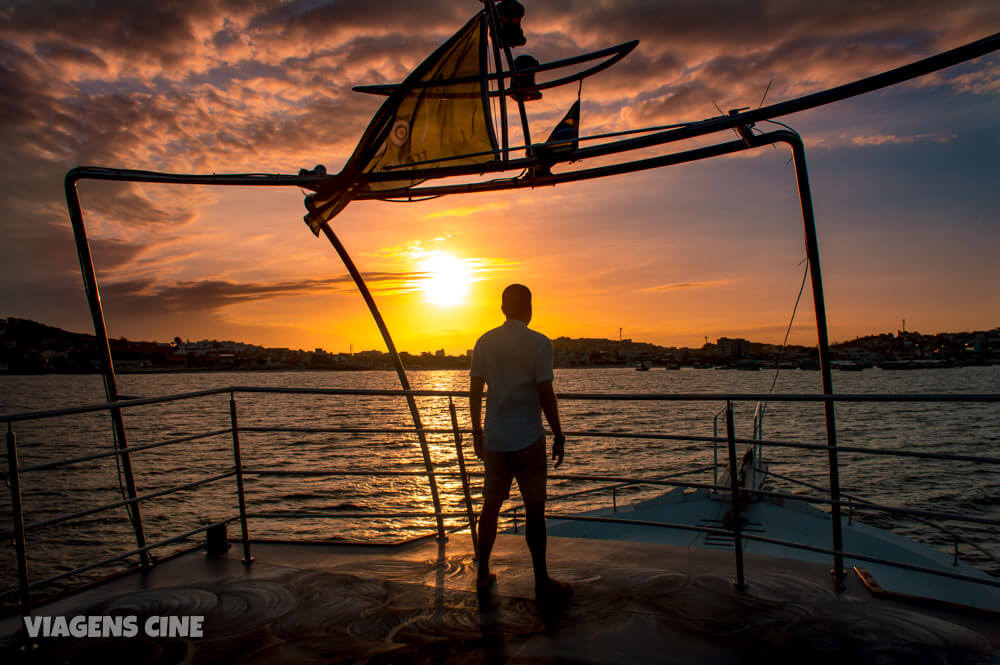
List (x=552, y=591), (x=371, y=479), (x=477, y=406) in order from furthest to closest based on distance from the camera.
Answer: (x=371, y=479), (x=477, y=406), (x=552, y=591)

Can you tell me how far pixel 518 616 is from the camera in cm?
310

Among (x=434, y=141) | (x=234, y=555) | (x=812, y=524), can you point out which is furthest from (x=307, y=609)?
(x=812, y=524)

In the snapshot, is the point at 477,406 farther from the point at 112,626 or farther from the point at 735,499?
the point at 112,626

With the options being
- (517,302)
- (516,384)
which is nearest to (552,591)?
(516,384)

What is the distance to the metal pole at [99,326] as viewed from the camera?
415 centimetres

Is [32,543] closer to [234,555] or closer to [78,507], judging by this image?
[78,507]

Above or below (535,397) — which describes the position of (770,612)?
below

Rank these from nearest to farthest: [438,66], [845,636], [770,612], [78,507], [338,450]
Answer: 1. [845,636]
2. [770,612]
3. [438,66]
4. [78,507]
5. [338,450]

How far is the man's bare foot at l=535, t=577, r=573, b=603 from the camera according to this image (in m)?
3.32

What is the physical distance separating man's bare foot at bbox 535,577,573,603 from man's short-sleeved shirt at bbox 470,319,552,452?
799 millimetres

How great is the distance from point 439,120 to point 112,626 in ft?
11.9

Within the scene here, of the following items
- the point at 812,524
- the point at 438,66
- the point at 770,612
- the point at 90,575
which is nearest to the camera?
the point at 770,612

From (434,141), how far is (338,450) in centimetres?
3375

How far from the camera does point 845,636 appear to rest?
2809 millimetres
